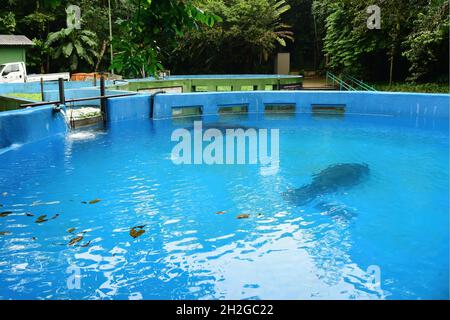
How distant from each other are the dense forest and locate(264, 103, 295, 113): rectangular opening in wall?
154 inches

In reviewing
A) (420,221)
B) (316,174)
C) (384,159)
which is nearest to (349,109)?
(384,159)

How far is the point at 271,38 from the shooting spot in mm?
29781

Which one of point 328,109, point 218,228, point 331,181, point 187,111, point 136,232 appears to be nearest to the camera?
point 136,232

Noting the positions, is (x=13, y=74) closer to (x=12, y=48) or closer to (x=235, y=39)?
(x=12, y=48)

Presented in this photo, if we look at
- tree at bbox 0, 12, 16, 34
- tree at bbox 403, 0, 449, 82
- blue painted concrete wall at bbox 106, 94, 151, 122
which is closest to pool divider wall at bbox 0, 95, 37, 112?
blue painted concrete wall at bbox 106, 94, 151, 122

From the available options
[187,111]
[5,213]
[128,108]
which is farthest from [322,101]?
[5,213]

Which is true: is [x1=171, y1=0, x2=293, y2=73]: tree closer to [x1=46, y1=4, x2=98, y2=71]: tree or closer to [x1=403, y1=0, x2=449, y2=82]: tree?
[x1=46, y1=4, x2=98, y2=71]: tree

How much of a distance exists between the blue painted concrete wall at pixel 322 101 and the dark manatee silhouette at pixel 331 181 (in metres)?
6.92

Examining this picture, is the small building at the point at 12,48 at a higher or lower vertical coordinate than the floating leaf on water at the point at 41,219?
higher

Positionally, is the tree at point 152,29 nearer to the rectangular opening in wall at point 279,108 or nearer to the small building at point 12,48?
the rectangular opening in wall at point 279,108

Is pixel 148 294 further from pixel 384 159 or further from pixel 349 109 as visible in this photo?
pixel 349 109

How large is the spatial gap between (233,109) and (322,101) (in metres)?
3.22

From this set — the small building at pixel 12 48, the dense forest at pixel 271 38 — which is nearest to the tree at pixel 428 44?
the dense forest at pixel 271 38

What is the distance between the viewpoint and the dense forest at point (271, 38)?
19.8 meters
